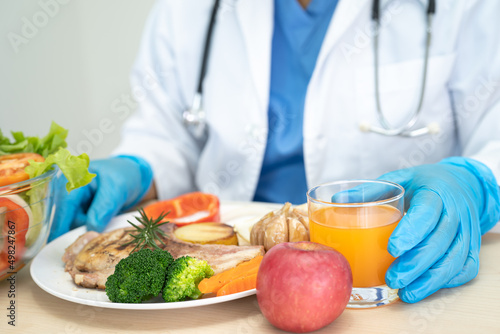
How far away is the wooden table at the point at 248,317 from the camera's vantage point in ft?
2.11

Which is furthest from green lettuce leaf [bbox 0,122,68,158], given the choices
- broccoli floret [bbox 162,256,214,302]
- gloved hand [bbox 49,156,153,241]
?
broccoli floret [bbox 162,256,214,302]

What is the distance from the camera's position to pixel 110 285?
685 mm

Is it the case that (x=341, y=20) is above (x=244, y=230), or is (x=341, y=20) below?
above

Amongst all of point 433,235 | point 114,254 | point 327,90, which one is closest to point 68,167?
point 114,254

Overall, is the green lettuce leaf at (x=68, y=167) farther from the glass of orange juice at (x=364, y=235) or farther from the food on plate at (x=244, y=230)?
the glass of orange juice at (x=364, y=235)

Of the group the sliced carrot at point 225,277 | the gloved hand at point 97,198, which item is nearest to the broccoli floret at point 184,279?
the sliced carrot at point 225,277

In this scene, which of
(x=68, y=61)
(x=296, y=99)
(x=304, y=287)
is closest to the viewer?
(x=304, y=287)

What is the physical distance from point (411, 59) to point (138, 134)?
903 mm

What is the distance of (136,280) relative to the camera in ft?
2.21

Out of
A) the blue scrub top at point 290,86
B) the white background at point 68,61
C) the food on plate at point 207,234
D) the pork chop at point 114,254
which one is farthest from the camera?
the white background at point 68,61

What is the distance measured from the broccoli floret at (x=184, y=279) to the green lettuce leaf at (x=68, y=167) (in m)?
0.24

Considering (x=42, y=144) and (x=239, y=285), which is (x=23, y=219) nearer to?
(x=42, y=144)

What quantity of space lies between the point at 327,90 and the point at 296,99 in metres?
0.12

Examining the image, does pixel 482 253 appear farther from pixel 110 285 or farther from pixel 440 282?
pixel 110 285
